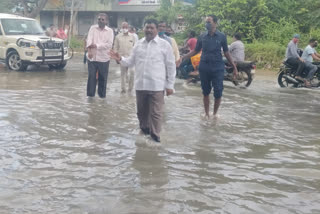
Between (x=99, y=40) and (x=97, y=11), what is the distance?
30.9m

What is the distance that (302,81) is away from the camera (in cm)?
1302

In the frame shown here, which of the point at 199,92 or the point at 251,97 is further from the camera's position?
the point at 199,92

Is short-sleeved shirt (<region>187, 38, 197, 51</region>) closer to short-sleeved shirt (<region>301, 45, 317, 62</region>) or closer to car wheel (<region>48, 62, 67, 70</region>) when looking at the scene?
short-sleeved shirt (<region>301, 45, 317, 62</region>)

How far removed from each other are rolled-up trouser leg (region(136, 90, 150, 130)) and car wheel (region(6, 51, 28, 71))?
1053cm

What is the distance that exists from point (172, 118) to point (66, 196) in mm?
4169

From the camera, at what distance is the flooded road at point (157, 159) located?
13.5 feet

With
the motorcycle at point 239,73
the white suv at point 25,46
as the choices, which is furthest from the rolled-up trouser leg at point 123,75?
the white suv at point 25,46

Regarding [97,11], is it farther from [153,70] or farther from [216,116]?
[153,70]

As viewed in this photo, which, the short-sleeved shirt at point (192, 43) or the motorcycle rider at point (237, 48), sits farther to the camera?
the short-sleeved shirt at point (192, 43)

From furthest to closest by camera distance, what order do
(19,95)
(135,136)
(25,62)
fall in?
(25,62), (19,95), (135,136)

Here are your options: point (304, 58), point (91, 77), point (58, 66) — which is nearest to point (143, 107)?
point (91, 77)

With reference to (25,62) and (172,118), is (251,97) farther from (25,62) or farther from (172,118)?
(25,62)

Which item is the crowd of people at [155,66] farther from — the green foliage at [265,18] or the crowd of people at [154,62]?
the green foliage at [265,18]

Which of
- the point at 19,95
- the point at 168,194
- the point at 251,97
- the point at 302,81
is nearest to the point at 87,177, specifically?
the point at 168,194
